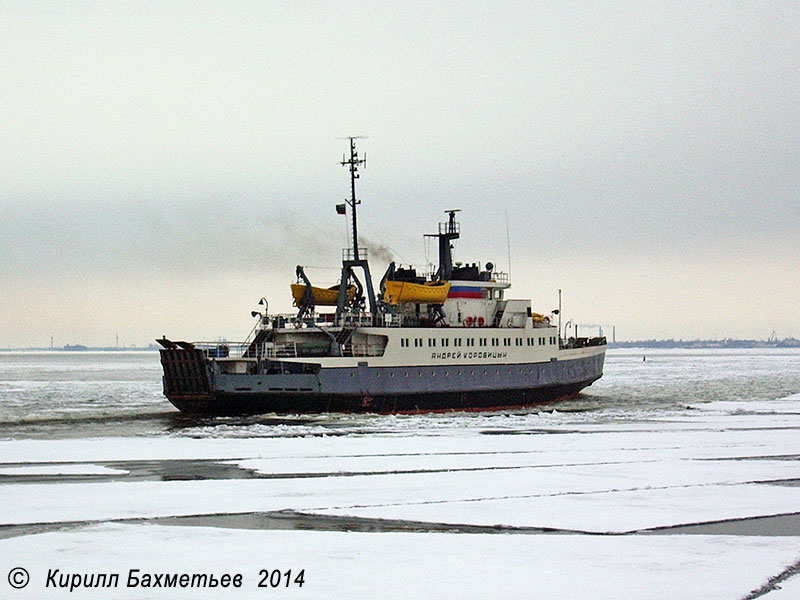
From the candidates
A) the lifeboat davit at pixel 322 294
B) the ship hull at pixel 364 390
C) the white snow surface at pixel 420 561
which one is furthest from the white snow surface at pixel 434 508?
the lifeboat davit at pixel 322 294

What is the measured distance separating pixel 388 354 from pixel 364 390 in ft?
6.58

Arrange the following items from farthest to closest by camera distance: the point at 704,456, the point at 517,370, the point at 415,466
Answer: the point at 517,370 < the point at 704,456 < the point at 415,466

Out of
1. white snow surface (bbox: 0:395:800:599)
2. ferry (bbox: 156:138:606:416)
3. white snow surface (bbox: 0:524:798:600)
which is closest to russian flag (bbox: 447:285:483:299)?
ferry (bbox: 156:138:606:416)

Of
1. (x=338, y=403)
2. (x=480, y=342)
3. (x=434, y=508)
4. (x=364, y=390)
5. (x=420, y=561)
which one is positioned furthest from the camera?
(x=480, y=342)

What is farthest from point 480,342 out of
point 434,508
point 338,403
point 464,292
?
point 434,508

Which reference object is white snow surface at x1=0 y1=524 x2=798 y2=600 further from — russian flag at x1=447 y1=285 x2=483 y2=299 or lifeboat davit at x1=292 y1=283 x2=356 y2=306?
russian flag at x1=447 y1=285 x2=483 y2=299

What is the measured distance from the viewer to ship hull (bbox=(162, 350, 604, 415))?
3997cm

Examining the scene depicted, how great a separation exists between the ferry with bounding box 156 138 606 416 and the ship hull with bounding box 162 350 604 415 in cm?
5

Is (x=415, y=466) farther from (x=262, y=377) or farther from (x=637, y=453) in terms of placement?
(x=262, y=377)

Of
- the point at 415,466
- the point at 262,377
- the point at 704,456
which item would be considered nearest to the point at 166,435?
the point at 262,377

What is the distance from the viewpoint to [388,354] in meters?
43.1

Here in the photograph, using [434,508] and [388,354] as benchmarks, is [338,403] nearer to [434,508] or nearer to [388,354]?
[388,354]

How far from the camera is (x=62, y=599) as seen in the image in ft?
40.7

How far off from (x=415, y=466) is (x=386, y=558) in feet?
33.3
